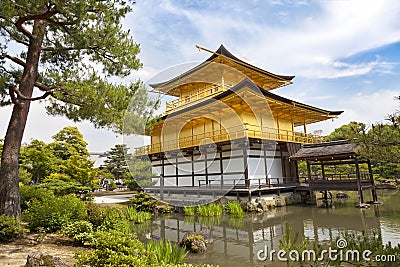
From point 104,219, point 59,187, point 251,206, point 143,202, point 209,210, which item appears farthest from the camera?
point 251,206

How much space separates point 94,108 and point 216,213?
731 cm

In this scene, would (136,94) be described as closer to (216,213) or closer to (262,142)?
(216,213)

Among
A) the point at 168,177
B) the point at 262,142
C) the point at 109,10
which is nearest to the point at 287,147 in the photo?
the point at 262,142

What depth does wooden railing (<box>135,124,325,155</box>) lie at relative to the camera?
1377 centimetres

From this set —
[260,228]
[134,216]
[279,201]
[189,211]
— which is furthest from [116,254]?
[279,201]

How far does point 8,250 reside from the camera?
16.0 ft

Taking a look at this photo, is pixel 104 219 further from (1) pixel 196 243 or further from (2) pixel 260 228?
(2) pixel 260 228

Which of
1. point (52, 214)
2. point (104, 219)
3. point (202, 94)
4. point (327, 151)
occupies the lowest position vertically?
point (104, 219)

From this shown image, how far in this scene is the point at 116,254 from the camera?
3.37 m

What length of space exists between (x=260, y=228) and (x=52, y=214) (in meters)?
6.20

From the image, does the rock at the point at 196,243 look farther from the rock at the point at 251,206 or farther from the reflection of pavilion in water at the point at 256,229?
the rock at the point at 251,206

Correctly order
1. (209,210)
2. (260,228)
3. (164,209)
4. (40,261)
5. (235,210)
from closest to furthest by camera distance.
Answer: (40,261), (260,228), (209,210), (235,210), (164,209)

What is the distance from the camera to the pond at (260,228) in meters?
6.02

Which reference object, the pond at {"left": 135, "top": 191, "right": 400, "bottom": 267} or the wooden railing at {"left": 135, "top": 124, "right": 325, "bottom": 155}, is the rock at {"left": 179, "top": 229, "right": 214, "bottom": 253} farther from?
the wooden railing at {"left": 135, "top": 124, "right": 325, "bottom": 155}
